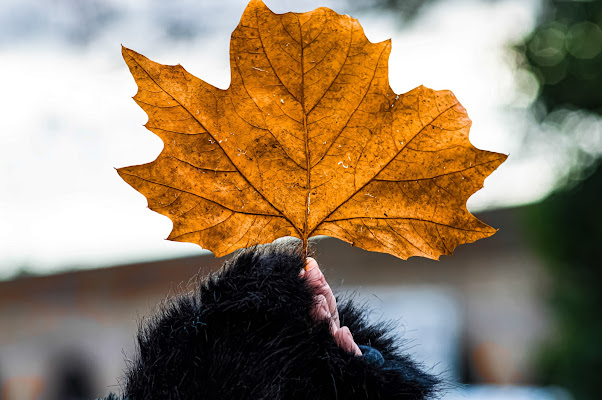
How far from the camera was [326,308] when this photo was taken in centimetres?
44

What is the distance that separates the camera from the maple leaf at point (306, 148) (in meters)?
0.43

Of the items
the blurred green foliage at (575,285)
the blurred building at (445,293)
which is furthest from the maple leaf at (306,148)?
the blurred green foliage at (575,285)

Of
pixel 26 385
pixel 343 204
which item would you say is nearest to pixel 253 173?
pixel 343 204

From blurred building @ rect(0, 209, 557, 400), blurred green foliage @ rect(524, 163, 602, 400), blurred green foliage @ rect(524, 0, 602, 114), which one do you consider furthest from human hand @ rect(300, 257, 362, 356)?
blurred green foliage @ rect(524, 0, 602, 114)

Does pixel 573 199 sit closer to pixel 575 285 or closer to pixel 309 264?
pixel 575 285

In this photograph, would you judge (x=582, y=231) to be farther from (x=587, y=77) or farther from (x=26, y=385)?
(x=26, y=385)

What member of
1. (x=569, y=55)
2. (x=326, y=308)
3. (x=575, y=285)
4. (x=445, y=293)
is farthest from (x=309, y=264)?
(x=445, y=293)

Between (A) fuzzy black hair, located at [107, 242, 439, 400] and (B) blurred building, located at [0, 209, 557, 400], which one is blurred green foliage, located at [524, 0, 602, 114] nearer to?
(B) blurred building, located at [0, 209, 557, 400]

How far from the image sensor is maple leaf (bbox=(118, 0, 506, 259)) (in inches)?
16.8

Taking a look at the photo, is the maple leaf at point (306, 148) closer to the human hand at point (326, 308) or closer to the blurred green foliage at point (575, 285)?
the human hand at point (326, 308)

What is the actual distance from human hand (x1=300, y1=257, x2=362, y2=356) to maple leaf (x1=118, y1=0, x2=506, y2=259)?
0.03 meters

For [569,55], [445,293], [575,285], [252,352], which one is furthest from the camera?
[445,293]

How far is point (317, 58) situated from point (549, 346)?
262 cm

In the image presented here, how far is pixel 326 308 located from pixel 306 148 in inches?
5.6
